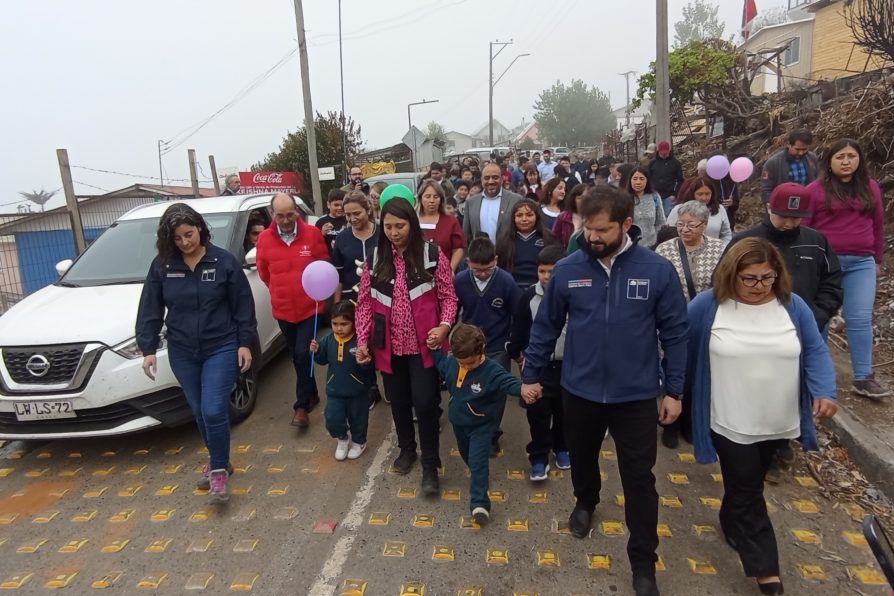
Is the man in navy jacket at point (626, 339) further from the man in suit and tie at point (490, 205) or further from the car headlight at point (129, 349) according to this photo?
the car headlight at point (129, 349)

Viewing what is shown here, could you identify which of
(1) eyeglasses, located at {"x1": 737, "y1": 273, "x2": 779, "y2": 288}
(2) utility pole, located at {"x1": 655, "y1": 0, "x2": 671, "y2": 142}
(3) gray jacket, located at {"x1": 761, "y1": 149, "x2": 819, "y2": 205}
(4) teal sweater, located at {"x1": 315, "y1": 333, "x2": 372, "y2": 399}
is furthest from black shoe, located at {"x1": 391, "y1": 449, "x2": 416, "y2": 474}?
(2) utility pole, located at {"x1": 655, "y1": 0, "x2": 671, "y2": 142}

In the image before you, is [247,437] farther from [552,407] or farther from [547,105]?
[547,105]

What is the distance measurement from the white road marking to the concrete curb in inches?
125

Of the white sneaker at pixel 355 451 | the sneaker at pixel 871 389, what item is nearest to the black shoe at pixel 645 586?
the white sneaker at pixel 355 451

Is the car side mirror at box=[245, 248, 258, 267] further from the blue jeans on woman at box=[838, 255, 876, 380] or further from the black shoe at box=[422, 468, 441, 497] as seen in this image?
the blue jeans on woman at box=[838, 255, 876, 380]

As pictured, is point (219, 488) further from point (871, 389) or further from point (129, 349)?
point (871, 389)

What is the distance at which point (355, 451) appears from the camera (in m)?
4.17

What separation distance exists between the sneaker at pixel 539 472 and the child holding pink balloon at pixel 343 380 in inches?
50.3

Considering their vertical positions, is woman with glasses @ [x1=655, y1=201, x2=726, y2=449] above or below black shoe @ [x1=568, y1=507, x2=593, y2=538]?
above

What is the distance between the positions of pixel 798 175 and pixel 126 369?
6066 mm

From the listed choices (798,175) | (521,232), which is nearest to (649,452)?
(521,232)

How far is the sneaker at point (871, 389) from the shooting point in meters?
4.21

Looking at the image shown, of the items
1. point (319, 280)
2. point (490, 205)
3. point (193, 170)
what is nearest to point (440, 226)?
point (490, 205)

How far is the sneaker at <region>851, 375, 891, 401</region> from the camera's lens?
4.21 m
